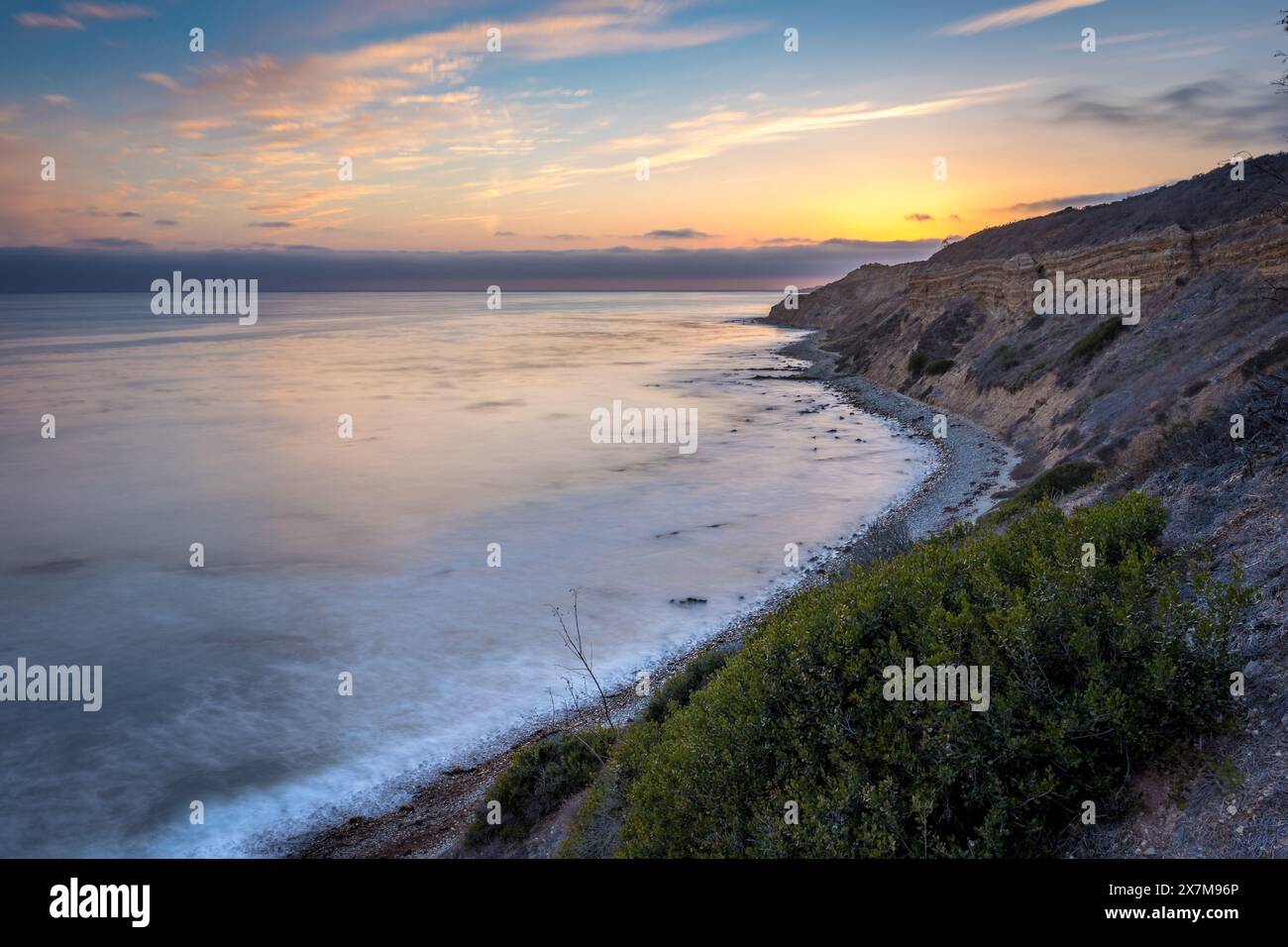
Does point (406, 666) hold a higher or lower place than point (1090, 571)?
lower

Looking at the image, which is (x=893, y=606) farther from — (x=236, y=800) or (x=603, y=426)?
(x=603, y=426)

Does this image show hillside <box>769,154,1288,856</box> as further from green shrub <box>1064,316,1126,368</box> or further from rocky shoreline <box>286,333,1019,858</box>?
rocky shoreline <box>286,333,1019,858</box>

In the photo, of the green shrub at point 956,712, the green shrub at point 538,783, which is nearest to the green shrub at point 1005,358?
the green shrub at point 956,712

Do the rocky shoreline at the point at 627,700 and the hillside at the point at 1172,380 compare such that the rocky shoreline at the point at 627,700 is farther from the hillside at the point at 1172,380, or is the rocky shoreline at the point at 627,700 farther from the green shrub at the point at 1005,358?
the green shrub at the point at 1005,358

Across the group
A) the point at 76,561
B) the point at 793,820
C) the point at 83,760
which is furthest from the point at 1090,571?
the point at 76,561

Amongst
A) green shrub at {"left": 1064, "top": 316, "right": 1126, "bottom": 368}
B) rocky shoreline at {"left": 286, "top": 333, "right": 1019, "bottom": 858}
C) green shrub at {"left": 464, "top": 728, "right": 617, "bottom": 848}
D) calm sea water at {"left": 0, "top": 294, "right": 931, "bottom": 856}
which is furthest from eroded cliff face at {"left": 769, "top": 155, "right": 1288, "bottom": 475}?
green shrub at {"left": 464, "top": 728, "right": 617, "bottom": 848}

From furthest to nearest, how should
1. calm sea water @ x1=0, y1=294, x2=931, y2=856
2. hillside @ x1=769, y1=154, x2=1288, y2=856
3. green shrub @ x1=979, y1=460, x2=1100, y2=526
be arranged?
green shrub @ x1=979, y1=460, x2=1100, y2=526 < calm sea water @ x1=0, y1=294, x2=931, y2=856 < hillside @ x1=769, y1=154, x2=1288, y2=856

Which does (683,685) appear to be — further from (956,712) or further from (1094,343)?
(1094,343)
